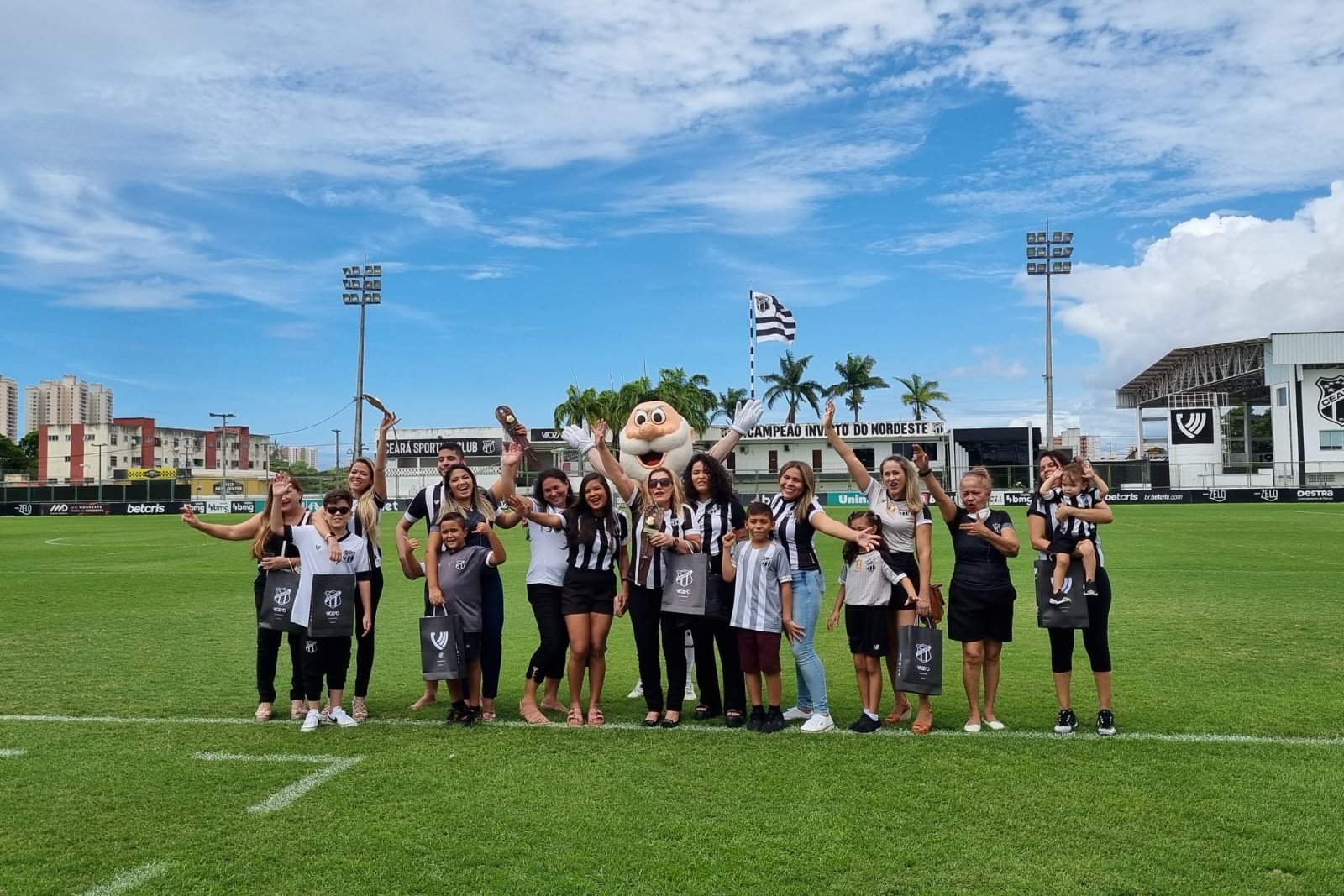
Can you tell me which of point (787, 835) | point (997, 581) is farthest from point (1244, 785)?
point (787, 835)

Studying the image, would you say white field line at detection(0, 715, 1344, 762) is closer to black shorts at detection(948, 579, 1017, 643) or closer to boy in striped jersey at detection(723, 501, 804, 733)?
boy in striped jersey at detection(723, 501, 804, 733)

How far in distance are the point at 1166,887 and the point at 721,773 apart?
2206 mm

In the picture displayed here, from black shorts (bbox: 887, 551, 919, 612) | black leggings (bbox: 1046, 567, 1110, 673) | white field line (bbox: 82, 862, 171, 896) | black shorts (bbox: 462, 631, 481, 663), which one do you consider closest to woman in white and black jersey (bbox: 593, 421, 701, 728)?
black shorts (bbox: 462, 631, 481, 663)

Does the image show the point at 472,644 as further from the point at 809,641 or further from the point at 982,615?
the point at 982,615

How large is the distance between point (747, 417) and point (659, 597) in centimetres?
227

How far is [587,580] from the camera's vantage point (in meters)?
6.62

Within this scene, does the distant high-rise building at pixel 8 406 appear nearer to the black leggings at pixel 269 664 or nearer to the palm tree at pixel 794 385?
the palm tree at pixel 794 385

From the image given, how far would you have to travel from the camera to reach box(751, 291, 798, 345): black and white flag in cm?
2145

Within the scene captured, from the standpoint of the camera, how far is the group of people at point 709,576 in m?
6.24

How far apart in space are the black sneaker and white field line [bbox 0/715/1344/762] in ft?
0.17

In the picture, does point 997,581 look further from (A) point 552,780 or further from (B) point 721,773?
(A) point 552,780

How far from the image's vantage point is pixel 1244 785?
5.06 m

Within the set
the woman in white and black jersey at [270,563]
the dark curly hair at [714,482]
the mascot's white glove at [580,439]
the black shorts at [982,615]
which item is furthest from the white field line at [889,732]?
the mascot's white glove at [580,439]

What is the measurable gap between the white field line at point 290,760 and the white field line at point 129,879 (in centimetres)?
67
